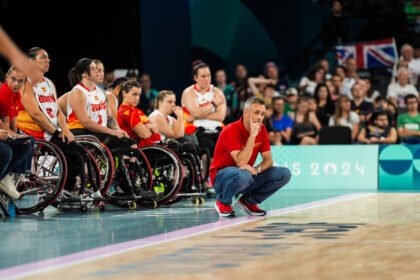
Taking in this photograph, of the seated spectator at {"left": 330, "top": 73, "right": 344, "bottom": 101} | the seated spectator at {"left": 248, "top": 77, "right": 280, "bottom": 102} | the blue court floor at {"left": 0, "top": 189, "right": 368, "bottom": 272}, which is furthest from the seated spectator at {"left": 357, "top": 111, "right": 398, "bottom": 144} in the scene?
the blue court floor at {"left": 0, "top": 189, "right": 368, "bottom": 272}

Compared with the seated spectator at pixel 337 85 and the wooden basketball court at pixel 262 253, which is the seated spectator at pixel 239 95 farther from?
the wooden basketball court at pixel 262 253

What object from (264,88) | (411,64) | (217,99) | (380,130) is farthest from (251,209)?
(411,64)

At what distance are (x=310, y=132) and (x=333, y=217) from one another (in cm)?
651

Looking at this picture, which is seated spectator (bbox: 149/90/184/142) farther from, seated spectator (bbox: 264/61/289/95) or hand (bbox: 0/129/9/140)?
seated spectator (bbox: 264/61/289/95)

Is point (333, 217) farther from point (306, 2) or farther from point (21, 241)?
point (306, 2)

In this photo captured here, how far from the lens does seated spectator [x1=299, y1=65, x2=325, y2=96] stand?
16.6 meters

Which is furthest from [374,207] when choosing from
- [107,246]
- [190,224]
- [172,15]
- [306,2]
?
[306,2]

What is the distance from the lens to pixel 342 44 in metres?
18.8

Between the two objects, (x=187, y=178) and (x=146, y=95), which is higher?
(x=146, y=95)

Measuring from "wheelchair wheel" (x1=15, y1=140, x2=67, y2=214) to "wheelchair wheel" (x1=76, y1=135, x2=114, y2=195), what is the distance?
0.38 metres

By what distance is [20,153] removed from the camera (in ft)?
27.9

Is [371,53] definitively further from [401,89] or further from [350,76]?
[401,89]

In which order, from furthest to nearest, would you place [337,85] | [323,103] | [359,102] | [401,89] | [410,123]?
[337,85]
[401,89]
[359,102]
[323,103]
[410,123]

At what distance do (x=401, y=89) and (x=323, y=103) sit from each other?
136cm
